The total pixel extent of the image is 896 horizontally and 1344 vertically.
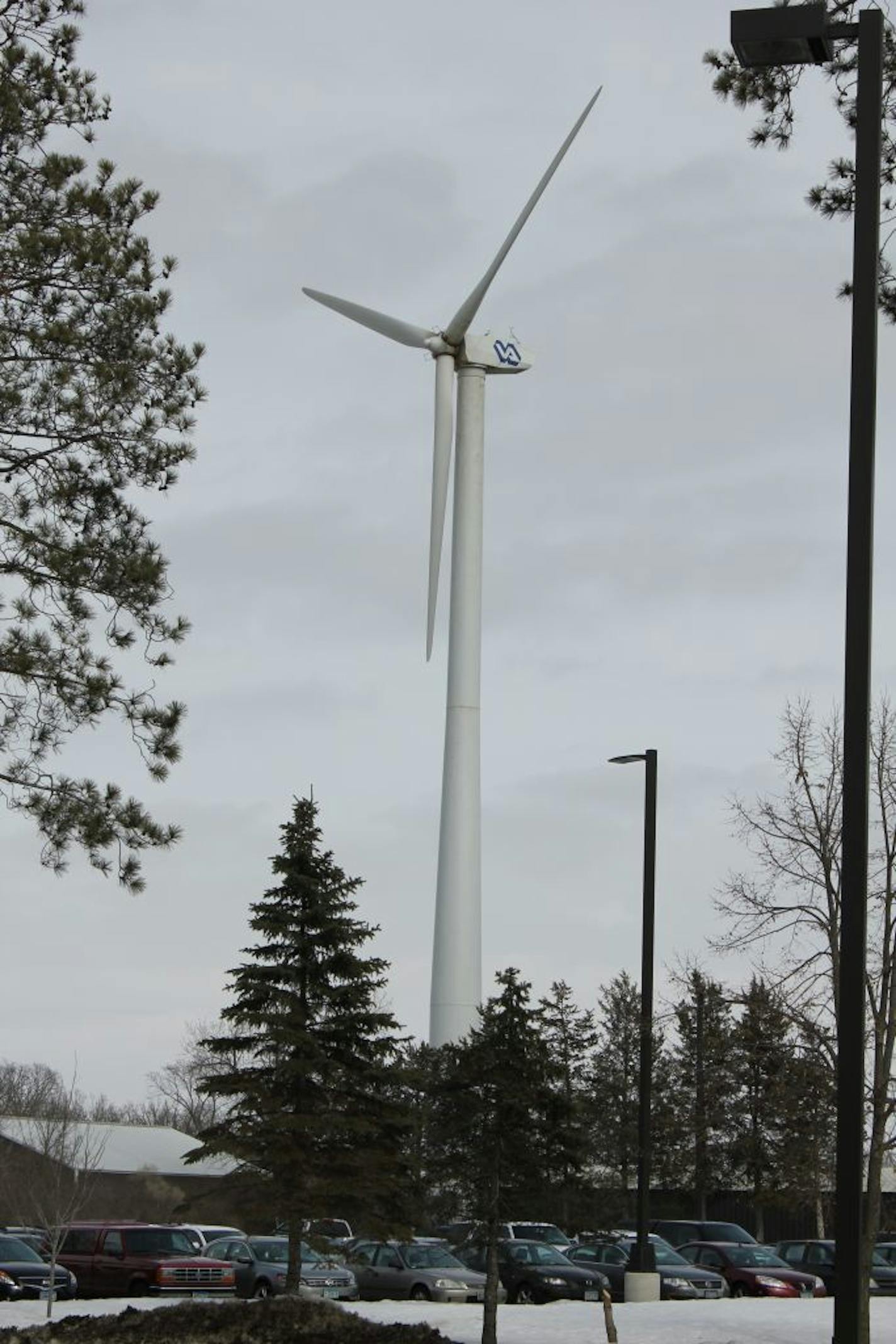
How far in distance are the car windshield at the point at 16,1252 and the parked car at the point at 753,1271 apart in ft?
44.9

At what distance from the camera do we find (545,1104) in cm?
2594

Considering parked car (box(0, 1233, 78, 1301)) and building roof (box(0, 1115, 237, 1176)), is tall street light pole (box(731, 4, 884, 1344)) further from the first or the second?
building roof (box(0, 1115, 237, 1176))

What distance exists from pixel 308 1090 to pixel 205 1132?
60.6 inches

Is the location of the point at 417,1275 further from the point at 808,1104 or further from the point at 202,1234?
the point at 808,1104

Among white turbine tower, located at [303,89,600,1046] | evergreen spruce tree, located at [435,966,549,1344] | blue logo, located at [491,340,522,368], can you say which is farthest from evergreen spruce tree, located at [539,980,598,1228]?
blue logo, located at [491,340,522,368]

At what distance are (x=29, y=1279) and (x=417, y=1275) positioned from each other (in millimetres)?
6920

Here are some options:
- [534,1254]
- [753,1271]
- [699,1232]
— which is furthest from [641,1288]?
[699,1232]

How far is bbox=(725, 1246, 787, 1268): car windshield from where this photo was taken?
131 ft

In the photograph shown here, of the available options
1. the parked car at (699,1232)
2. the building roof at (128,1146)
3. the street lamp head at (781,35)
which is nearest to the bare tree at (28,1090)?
the building roof at (128,1146)

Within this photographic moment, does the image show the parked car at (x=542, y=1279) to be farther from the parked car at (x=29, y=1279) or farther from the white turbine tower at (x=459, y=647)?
Result: the white turbine tower at (x=459, y=647)

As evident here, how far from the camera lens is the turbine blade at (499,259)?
48.3 m

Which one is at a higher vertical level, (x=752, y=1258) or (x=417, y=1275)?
(x=752, y=1258)

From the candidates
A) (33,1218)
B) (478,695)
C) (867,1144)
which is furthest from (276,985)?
(33,1218)

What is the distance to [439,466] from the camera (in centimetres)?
4981
